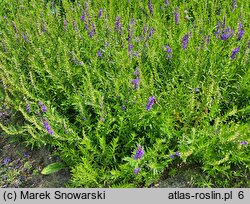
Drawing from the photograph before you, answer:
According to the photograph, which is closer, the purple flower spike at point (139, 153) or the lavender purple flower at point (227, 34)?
the purple flower spike at point (139, 153)

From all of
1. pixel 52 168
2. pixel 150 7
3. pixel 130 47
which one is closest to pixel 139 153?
pixel 52 168

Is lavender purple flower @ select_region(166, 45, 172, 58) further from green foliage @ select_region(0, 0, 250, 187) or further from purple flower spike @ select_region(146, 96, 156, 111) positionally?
purple flower spike @ select_region(146, 96, 156, 111)

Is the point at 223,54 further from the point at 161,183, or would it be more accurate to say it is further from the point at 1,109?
the point at 1,109

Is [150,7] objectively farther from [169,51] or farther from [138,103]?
[138,103]

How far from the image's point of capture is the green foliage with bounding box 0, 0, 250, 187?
2.70 metres

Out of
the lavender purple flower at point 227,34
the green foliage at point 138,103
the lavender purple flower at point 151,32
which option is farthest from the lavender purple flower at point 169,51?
the lavender purple flower at point 227,34

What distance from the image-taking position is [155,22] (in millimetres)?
3734

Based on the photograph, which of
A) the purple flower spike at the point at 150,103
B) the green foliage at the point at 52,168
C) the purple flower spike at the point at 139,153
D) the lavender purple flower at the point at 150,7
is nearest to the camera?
the purple flower spike at the point at 139,153

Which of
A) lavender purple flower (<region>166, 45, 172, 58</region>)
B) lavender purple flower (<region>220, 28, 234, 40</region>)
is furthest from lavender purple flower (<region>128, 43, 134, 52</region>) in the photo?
lavender purple flower (<region>220, 28, 234, 40</region>)

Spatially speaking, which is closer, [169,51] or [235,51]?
[235,51]

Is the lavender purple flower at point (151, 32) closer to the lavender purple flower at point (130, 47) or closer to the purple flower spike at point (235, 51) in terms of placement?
the lavender purple flower at point (130, 47)

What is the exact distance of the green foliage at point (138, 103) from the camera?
2701 mm

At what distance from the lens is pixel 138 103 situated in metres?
2.83

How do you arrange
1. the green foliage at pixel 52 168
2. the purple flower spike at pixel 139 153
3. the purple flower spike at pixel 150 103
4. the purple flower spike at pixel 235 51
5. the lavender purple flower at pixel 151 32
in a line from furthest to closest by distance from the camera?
the lavender purple flower at pixel 151 32 → the green foliage at pixel 52 168 → the purple flower spike at pixel 235 51 → the purple flower spike at pixel 150 103 → the purple flower spike at pixel 139 153
